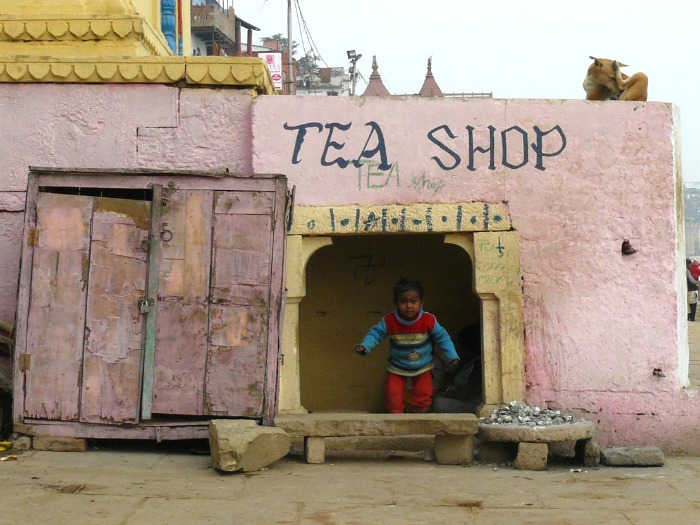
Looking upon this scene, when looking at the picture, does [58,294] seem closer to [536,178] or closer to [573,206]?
[536,178]

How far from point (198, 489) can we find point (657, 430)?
3.40 m

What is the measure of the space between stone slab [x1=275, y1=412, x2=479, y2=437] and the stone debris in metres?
0.33

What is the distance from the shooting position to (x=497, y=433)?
21.7 feet

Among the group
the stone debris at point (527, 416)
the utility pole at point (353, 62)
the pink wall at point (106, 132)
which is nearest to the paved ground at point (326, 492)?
the stone debris at point (527, 416)

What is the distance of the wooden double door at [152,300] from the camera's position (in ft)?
21.6

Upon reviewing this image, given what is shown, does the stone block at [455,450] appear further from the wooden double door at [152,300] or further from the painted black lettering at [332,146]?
the painted black lettering at [332,146]

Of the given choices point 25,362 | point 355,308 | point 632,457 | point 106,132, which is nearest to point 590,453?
point 632,457

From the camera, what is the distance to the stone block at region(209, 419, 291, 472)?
19.8 feet

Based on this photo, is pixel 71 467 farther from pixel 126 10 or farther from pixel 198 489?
pixel 126 10

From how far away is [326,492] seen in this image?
5711 mm

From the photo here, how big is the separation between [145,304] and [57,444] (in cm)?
109

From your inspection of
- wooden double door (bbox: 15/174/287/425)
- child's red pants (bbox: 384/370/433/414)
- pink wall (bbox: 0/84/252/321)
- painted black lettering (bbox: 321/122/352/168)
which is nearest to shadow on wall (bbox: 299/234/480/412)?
child's red pants (bbox: 384/370/433/414)

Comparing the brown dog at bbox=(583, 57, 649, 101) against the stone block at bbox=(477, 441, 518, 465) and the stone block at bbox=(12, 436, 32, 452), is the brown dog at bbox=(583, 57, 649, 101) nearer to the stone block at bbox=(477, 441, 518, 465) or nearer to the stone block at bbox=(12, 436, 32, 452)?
the stone block at bbox=(477, 441, 518, 465)

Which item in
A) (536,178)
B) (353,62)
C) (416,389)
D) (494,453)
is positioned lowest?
(494,453)
